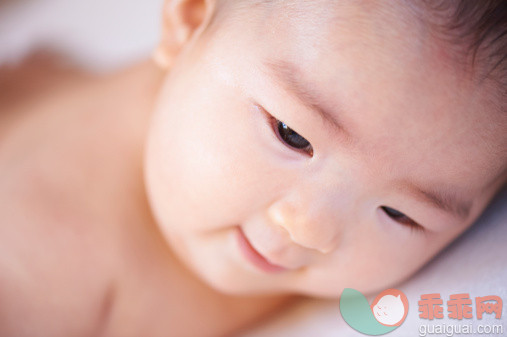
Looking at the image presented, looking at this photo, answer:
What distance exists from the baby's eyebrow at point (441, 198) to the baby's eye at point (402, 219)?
5 centimetres

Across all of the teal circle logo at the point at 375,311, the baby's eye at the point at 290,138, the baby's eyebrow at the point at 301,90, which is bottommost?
the teal circle logo at the point at 375,311

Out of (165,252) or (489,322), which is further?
(165,252)

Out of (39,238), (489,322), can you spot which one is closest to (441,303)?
(489,322)

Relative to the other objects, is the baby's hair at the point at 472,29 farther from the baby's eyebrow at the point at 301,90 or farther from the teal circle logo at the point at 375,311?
the teal circle logo at the point at 375,311

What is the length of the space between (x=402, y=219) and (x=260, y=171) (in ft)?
0.77

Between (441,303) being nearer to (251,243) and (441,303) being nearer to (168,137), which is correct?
(251,243)

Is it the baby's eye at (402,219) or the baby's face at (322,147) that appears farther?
the baby's eye at (402,219)

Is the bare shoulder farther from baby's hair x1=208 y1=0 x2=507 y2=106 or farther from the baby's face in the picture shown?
baby's hair x1=208 y1=0 x2=507 y2=106

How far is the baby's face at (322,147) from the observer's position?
0.66m

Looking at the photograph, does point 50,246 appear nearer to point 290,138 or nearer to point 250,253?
point 250,253

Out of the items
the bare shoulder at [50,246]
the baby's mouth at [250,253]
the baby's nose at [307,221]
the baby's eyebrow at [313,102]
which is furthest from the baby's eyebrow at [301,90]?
the bare shoulder at [50,246]

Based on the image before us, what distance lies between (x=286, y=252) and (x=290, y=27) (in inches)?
13.0

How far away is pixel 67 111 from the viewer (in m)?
1.18

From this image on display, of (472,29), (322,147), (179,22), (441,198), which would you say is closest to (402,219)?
(441,198)
